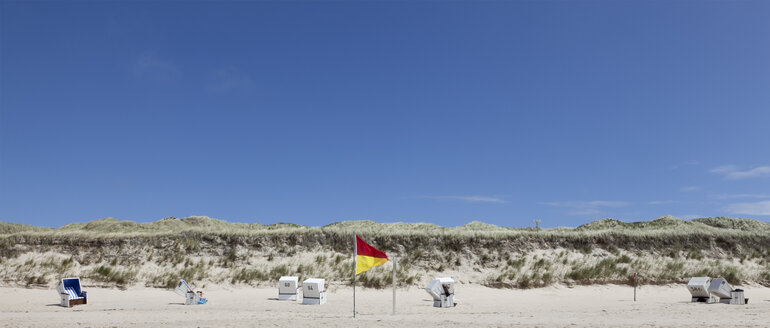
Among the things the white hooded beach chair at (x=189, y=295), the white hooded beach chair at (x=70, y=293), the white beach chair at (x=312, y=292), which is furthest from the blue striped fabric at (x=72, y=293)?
the white beach chair at (x=312, y=292)

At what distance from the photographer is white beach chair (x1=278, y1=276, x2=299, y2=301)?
21.2m

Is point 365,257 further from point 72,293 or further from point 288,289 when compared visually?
point 72,293

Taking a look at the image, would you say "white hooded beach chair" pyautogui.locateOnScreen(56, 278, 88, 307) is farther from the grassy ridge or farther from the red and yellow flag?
the red and yellow flag

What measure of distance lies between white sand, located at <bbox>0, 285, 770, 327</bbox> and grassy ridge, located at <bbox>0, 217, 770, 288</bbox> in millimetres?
1375

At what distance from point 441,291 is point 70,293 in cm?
1375

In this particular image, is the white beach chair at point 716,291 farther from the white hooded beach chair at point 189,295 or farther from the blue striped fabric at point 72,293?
the blue striped fabric at point 72,293

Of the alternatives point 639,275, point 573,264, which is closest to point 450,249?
point 573,264

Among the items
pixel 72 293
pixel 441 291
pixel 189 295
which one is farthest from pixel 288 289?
pixel 72 293

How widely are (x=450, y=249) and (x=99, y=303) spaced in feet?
57.0

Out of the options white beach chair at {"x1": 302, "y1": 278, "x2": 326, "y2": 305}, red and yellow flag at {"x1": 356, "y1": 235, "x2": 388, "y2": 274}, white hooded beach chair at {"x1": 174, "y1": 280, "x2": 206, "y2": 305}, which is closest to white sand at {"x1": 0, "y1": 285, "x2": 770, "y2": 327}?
white beach chair at {"x1": 302, "y1": 278, "x2": 326, "y2": 305}

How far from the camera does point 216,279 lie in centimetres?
2673

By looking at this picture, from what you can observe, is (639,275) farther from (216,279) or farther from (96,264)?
(96,264)

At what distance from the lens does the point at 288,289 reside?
21.3m

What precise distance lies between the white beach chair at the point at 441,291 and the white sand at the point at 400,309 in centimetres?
46
